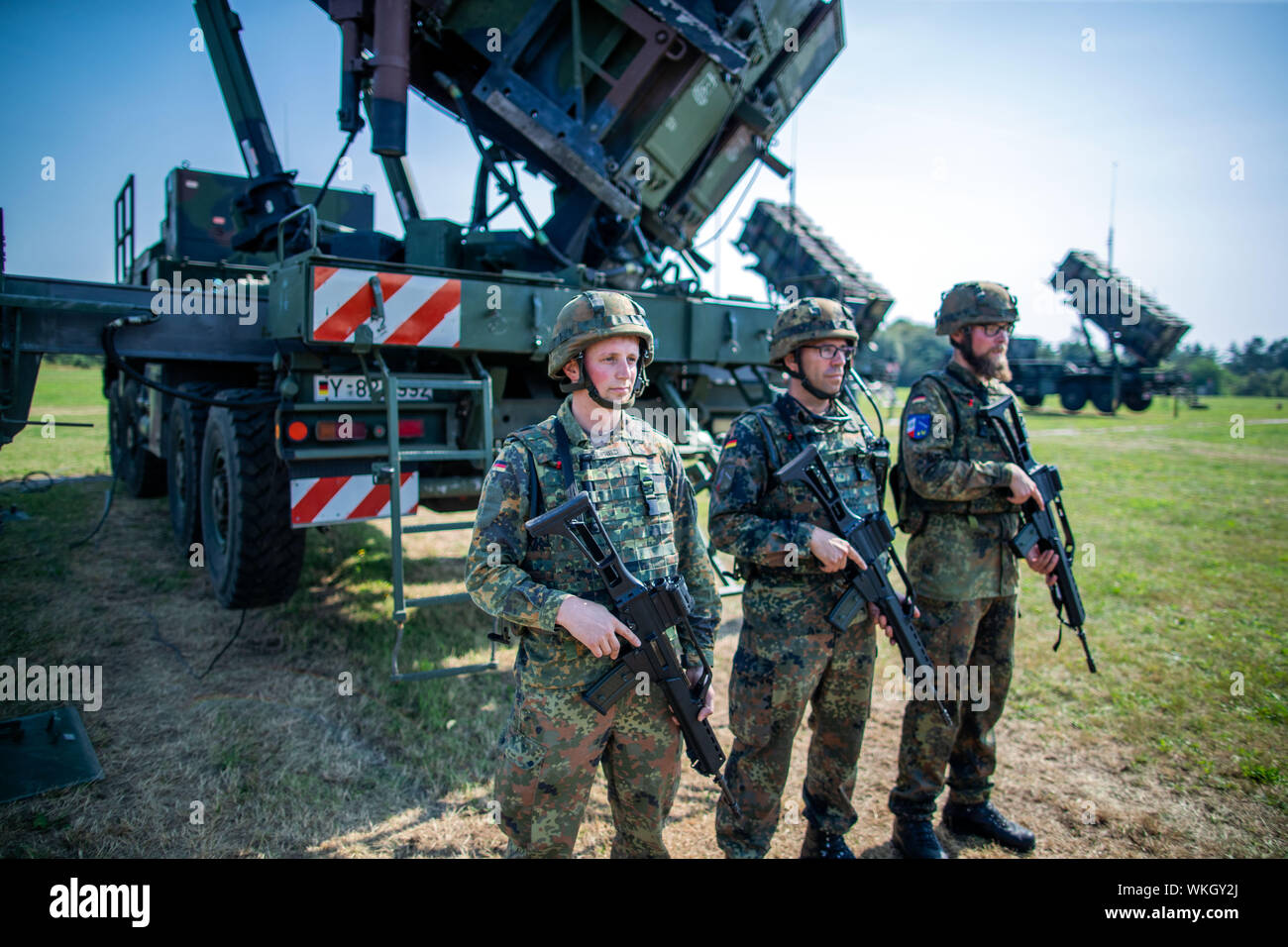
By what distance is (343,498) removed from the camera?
382cm

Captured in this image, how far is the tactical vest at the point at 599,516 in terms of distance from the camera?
201 centimetres

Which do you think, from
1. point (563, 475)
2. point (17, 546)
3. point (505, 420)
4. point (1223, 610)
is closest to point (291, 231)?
point (505, 420)

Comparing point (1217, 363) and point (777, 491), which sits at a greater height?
point (1217, 363)

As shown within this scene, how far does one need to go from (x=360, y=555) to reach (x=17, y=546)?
2.44 m

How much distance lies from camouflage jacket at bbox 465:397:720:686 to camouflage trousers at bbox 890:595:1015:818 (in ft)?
4.03

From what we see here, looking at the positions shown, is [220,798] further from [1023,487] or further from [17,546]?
[17,546]

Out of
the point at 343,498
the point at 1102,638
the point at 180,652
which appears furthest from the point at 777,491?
the point at 180,652

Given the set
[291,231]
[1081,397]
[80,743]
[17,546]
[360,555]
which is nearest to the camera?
[80,743]

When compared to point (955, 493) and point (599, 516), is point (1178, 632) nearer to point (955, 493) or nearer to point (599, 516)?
point (955, 493)

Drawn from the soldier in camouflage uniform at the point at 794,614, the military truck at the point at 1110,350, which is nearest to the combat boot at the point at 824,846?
the soldier in camouflage uniform at the point at 794,614

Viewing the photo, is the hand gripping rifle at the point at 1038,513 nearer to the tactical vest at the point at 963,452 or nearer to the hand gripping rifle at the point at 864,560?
the tactical vest at the point at 963,452

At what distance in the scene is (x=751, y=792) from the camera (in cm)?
263

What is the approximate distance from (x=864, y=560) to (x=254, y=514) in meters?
3.20

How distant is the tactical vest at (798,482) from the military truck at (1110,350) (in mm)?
19612
